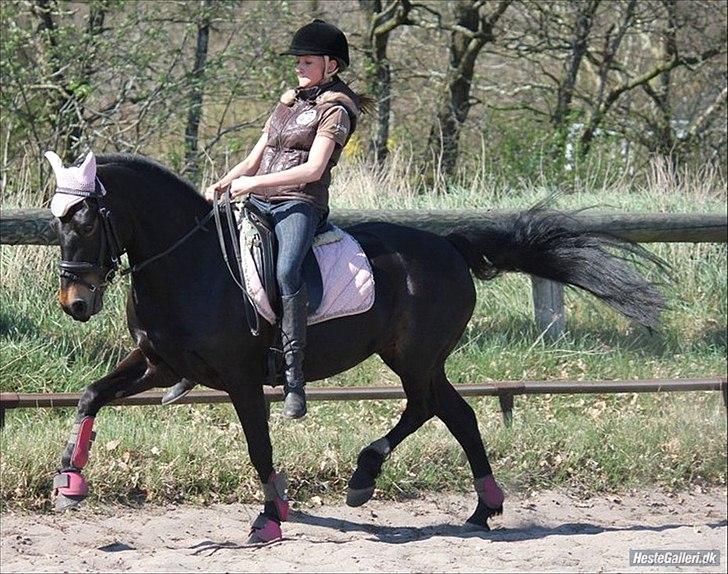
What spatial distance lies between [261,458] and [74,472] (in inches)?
37.4

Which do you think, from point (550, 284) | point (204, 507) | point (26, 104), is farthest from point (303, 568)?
point (26, 104)

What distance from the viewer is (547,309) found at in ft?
32.0

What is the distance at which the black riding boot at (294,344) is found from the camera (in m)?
6.05

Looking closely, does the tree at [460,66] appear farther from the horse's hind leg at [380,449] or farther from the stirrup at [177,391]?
the stirrup at [177,391]

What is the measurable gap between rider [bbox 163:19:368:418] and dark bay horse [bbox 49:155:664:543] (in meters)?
0.22

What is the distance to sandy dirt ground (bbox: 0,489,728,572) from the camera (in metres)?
5.77

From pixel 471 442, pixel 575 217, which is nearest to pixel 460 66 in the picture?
pixel 575 217

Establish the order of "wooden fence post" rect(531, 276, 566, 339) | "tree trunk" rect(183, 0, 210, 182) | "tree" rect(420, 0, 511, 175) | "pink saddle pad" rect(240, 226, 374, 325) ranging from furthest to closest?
"tree" rect(420, 0, 511, 175) → "tree trunk" rect(183, 0, 210, 182) → "wooden fence post" rect(531, 276, 566, 339) → "pink saddle pad" rect(240, 226, 374, 325)

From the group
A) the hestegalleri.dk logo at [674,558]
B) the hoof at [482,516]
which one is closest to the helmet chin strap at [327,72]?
the hoof at [482,516]

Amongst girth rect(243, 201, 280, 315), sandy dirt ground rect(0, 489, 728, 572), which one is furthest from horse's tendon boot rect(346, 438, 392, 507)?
girth rect(243, 201, 280, 315)

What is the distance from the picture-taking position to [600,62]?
53.3 feet

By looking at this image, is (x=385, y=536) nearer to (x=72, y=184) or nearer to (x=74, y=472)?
(x=74, y=472)

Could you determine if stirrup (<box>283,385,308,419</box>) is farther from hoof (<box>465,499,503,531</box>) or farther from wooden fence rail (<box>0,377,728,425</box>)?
hoof (<box>465,499,503,531</box>)

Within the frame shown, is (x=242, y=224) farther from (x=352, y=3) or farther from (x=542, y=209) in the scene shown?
(x=352, y=3)
